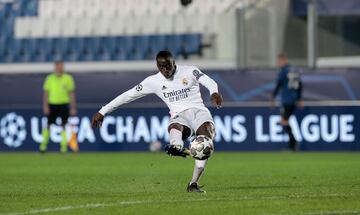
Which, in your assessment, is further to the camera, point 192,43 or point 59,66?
point 192,43

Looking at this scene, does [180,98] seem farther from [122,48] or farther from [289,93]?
[122,48]

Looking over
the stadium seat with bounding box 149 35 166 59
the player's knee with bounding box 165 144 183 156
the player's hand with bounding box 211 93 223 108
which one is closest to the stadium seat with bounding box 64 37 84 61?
the stadium seat with bounding box 149 35 166 59

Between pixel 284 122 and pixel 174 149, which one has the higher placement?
pixel 174 149

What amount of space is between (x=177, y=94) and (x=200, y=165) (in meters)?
0.96

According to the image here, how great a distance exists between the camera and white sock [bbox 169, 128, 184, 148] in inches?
464

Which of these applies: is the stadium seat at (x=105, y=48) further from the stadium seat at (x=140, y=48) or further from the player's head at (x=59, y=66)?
the player's head at (x=59, y=66)

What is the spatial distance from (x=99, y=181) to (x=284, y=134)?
974 centimetres

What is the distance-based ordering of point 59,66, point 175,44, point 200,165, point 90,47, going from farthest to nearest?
point 90,47
point 175,44
point 59,66
point 200,165

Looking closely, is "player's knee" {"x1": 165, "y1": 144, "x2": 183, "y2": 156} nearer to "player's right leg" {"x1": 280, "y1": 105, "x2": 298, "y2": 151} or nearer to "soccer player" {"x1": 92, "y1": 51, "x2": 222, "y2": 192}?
"soccer player" {"x1": 92, "y1": 51, "x2": 222, "y2": 192}

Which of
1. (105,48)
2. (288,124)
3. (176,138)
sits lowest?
(288,124)

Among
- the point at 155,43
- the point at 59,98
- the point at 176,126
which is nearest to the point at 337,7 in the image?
the point at 155,43

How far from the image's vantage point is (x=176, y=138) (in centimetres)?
1190

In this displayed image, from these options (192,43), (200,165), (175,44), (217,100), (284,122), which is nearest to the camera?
(217,100)

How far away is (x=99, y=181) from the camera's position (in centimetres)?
1414
